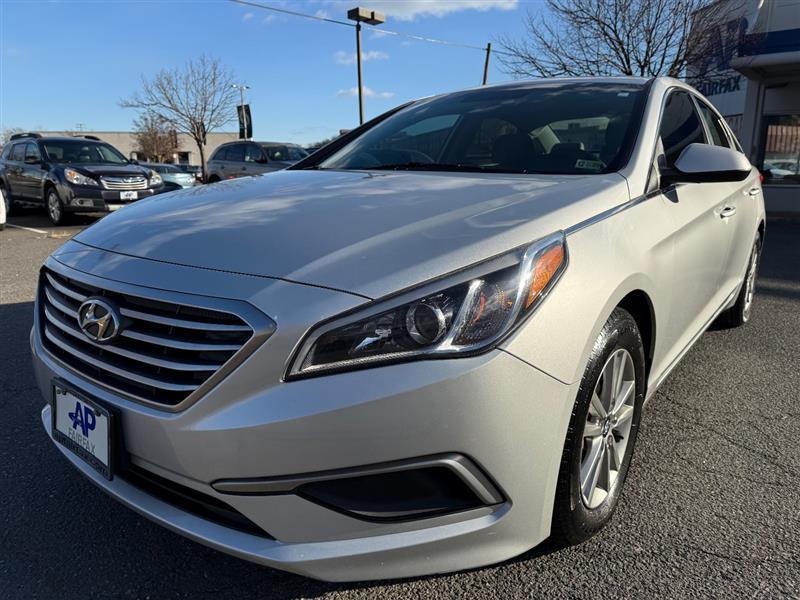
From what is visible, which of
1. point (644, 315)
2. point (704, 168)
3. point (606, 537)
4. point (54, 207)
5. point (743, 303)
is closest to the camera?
point (606, 537)

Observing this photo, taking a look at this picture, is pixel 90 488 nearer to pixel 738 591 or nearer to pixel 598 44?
pixel 738 591

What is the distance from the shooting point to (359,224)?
178 cm

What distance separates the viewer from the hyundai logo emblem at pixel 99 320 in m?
1.63

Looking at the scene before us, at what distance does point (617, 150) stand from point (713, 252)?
0.93m

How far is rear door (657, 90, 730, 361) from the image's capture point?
238 cm

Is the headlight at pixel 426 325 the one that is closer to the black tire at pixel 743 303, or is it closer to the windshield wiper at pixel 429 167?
the windshield wiper at pixel 429 167

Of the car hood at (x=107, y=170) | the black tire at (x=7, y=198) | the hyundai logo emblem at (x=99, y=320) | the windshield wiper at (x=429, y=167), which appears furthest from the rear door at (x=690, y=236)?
the black tire at (x=7, y=198)

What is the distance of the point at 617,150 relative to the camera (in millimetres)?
2359

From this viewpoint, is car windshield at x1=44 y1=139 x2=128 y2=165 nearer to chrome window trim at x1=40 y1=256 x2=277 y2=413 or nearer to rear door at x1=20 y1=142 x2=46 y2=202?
rear door at x1=20 y1=142 x2=46 y2=202

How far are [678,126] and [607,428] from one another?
1.67 metres

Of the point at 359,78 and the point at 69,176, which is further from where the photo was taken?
the point at 359,78

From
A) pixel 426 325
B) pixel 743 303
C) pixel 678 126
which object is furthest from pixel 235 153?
pixel 426 325

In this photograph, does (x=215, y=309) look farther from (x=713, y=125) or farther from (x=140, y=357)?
(x=713, y=125)

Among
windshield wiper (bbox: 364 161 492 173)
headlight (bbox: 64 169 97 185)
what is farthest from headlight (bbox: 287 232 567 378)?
headlight (bbox: 64 169 97 185)
